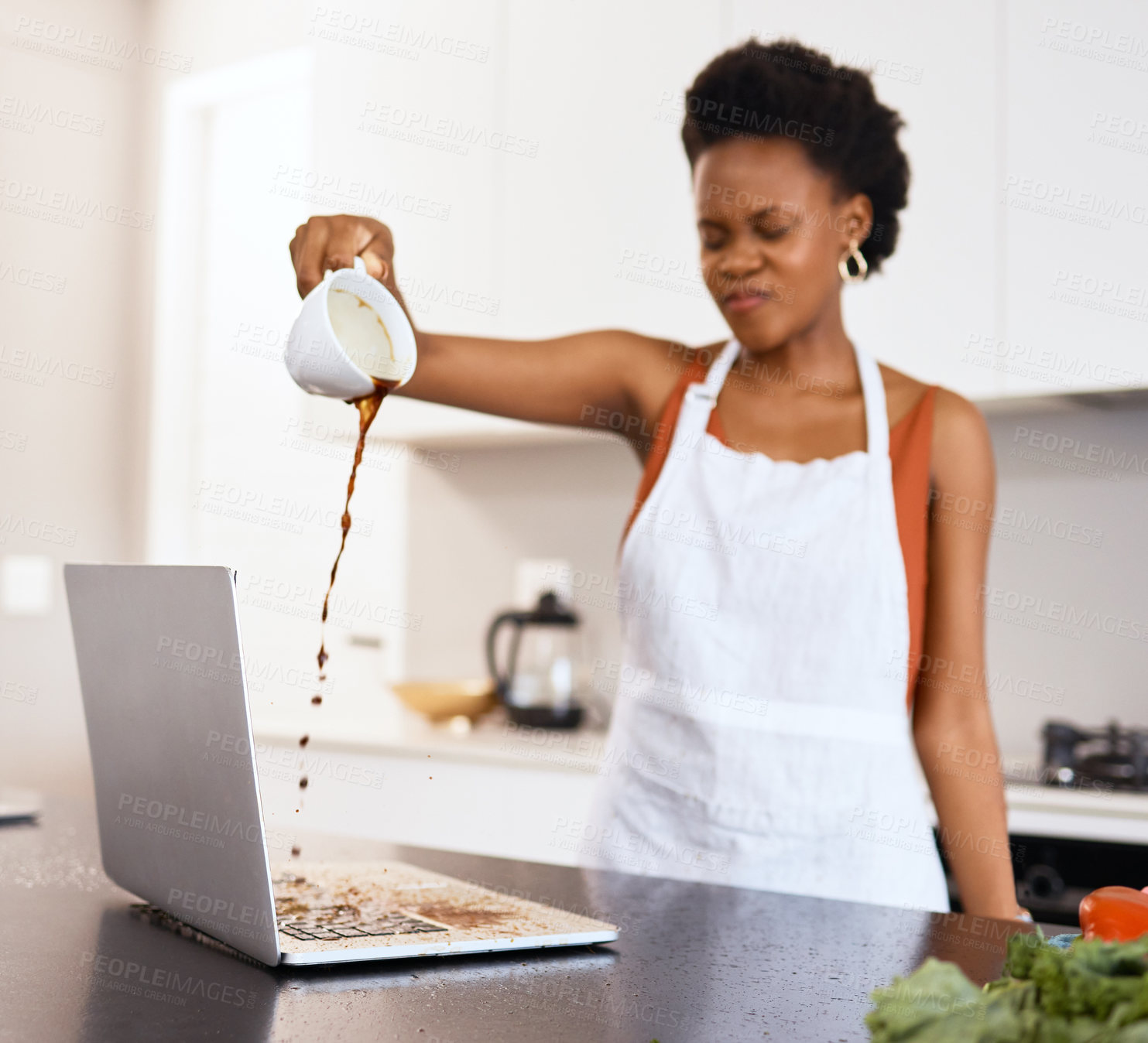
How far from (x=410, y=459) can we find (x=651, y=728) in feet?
5.94

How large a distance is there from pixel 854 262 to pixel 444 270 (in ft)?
4.29

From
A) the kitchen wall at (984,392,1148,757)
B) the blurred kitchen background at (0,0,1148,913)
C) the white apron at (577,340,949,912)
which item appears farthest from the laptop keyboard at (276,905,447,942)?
the kitchen wall at (984,392,1148,757)

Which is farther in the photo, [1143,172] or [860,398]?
[1143,172]

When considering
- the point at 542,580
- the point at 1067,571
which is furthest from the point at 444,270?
the point at 1067,571

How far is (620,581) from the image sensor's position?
1624 mm

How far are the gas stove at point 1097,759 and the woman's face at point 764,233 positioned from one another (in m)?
0.97

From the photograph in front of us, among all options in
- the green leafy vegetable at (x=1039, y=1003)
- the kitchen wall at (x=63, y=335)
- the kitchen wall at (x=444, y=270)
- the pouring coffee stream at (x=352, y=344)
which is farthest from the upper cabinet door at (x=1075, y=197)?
the kitchen wall at (x=63, y=335)

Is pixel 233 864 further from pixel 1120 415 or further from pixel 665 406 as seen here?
pixel 1120 415

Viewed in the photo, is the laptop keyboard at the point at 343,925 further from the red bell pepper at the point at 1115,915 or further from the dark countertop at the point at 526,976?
the red bell pepper at the point at 1115,915

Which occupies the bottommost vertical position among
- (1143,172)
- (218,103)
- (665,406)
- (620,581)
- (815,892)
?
(815,892)

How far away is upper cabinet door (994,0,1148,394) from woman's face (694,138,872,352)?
0.70 m

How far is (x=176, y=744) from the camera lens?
33.8 inches

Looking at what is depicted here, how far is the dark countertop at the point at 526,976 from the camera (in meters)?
0.67

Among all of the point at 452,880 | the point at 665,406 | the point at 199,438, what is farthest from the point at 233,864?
the point at 199,438
